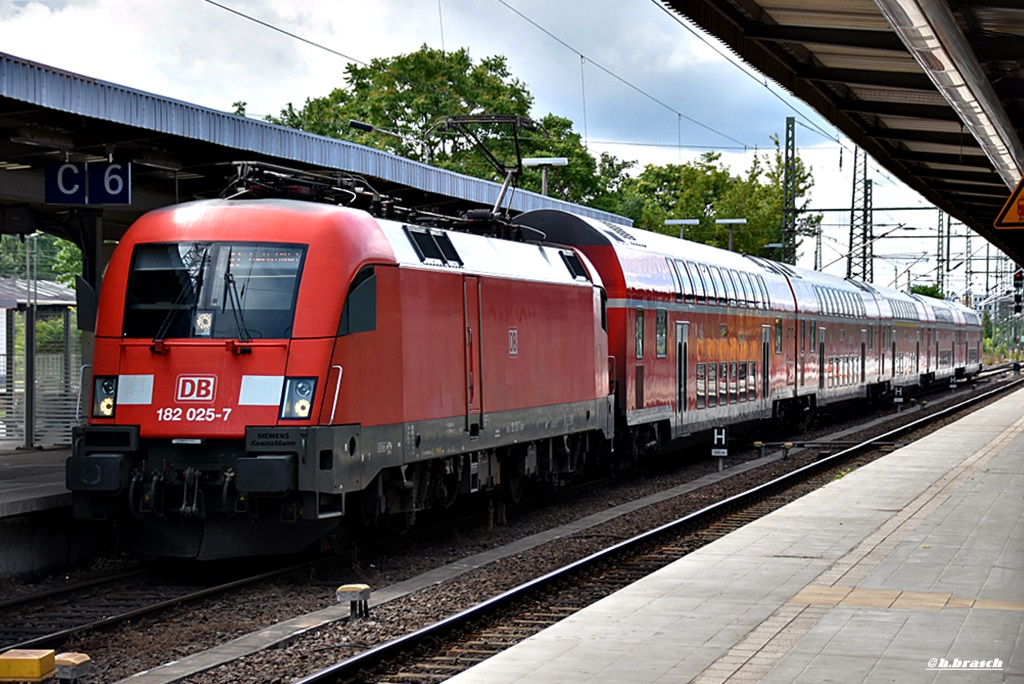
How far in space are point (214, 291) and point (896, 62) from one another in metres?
7.26

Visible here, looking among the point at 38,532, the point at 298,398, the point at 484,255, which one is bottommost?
the point at 38,532

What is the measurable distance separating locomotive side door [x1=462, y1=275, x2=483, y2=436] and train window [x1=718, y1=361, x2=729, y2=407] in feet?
35.0

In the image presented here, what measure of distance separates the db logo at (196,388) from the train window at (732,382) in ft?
49.7

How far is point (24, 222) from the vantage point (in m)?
18.3

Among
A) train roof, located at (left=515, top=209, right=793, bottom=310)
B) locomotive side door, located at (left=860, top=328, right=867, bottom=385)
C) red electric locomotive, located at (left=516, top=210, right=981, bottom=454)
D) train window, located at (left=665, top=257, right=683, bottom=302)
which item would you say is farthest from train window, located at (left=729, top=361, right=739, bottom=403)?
locomotive side door, located at (left=860, top=328, right=867, bottom=385)

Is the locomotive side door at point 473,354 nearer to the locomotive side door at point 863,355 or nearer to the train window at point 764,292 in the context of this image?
the train window at point 764,292

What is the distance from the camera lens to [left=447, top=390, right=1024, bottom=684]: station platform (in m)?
7.66

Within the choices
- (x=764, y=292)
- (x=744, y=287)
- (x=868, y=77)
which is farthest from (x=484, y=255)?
(x=764, y=292)

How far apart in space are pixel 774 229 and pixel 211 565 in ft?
231

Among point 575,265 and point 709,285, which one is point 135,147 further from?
point 709,285

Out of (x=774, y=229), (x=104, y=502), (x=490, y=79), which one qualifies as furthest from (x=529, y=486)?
(x=774, y=229)

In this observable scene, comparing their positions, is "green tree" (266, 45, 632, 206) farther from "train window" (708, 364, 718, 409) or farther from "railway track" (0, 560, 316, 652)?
"railway track" (0, 560, 316, 652)

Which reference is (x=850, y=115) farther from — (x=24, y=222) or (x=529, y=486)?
(x=24, y=222)

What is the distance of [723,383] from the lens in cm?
2506
